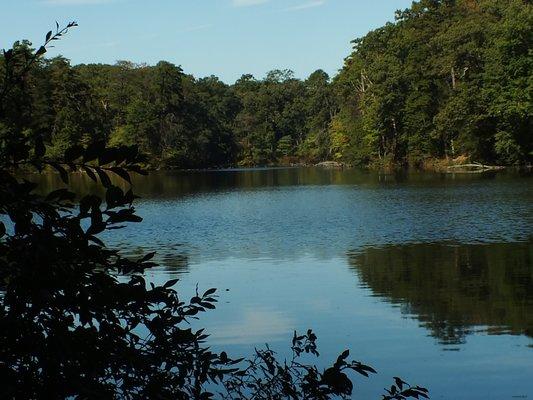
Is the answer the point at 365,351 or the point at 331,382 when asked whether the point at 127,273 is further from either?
the point at 365,351

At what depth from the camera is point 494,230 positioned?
21.1 m

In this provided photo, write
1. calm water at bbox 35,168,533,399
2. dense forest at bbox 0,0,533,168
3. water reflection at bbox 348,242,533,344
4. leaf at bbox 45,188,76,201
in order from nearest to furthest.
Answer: leaf at bbox 45,188,76,201
calm water at bbox 35,168,533,399
water reflection at bbox 348,242,533,344
dense forest at bbox 0,0,533,168

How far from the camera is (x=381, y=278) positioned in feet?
48.1

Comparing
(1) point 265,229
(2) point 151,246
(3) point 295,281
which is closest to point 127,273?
(3) point 295,281

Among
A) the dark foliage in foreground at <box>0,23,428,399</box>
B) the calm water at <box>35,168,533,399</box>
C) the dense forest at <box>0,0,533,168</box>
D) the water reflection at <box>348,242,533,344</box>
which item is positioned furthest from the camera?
the dense forest at <box>0,0,533,168</box>

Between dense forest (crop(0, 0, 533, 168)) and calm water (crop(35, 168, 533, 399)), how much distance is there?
12558mm

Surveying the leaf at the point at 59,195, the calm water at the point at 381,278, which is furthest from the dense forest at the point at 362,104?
the leaf at the point at 59,195

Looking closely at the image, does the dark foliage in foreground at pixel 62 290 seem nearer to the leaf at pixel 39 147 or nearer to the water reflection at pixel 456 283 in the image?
the leaf at pixel 39 147

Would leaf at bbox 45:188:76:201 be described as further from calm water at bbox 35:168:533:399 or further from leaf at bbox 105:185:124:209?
calm water at bbox 35:168:533:399

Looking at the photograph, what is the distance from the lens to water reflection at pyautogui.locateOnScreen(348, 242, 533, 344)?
1052cm

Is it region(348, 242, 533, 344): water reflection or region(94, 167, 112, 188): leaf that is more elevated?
region(94, 167, 112, 188): leaf

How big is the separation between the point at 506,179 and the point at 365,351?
33.8 meters

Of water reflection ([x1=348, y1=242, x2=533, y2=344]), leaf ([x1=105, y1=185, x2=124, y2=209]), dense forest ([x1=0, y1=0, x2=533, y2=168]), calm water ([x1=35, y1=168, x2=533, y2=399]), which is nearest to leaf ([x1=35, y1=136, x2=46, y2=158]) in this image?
leaf ([x1=105, y1=185, x2=124, y2=209])

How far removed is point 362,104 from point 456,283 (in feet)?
189
